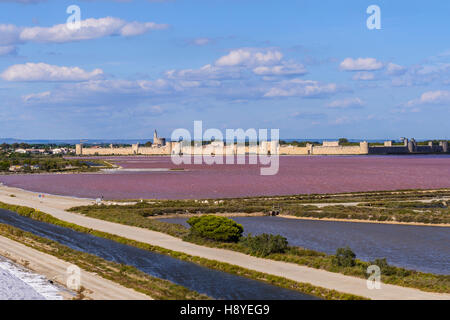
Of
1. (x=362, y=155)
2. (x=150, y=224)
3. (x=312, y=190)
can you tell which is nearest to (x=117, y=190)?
(x=312, y=190)

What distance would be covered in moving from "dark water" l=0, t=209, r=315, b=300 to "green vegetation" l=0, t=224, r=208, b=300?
550mm

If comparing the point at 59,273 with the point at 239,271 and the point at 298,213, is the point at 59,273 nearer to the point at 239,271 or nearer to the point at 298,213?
the point at 239,271

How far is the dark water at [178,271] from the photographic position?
13797mm

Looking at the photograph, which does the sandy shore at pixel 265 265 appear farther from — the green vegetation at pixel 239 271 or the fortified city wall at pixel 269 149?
the fortified city wall at pixel 269 149

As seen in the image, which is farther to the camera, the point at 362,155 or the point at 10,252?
the point at 362,155

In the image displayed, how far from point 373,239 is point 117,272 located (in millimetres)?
10630

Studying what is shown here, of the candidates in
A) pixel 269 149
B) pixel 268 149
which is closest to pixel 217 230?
pixel 268 149

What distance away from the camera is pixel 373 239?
22016mm

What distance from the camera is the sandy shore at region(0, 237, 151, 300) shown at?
43.1ft
